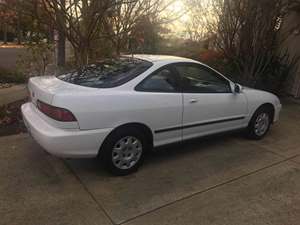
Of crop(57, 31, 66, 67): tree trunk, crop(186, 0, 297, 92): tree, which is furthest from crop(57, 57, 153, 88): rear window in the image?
crop(186, 0, 297, 92): tree

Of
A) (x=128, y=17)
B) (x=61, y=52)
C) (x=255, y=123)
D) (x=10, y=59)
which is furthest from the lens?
(x=10, y=59)

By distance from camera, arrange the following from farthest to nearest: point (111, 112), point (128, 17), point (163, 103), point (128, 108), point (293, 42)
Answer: point (293, 42), point (128, 17), point (163, 103), point (128, 108), point (111, 112)

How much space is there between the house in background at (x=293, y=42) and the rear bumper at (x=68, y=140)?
6.48 meters

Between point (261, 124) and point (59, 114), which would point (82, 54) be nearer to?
point (59, 114)

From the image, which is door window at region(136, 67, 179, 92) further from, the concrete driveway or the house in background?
the house in background

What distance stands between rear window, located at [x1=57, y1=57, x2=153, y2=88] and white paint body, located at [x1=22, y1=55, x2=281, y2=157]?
9 centimetres

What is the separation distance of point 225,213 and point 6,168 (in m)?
2.61

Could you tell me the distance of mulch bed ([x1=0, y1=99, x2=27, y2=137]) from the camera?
5.03 m

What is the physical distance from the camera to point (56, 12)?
551 cm

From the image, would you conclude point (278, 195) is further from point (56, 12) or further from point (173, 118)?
point (56, 12)

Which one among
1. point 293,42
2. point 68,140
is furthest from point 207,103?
point 293,42

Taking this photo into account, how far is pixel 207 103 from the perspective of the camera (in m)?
4.21

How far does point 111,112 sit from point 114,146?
16.0 inches

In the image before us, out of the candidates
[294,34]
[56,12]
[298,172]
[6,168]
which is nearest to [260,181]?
[298,172]
